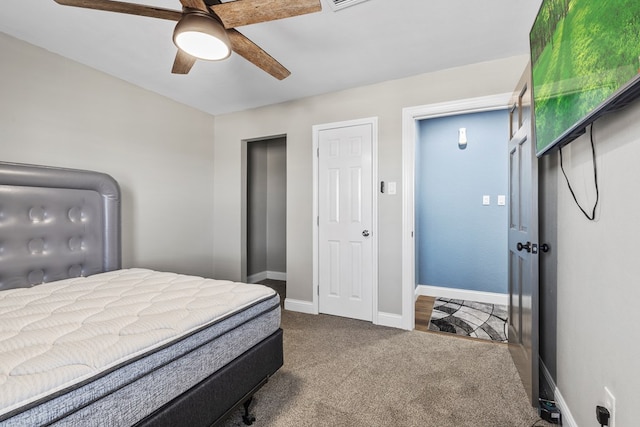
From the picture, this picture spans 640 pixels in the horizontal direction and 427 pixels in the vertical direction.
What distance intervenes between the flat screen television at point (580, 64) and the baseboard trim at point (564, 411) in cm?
137

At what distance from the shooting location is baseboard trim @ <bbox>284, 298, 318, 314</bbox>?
11.2ft

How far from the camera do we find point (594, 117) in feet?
3.46

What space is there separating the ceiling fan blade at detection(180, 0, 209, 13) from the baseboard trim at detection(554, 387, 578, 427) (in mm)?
2739

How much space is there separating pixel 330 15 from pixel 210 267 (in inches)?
131

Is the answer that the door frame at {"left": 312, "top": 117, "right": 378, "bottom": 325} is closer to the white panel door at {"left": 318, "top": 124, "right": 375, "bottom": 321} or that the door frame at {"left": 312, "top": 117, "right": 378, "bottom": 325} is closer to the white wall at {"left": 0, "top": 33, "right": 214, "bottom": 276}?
the white panel door at {"left": 318, "top": 124, "right": 375, "bottom": 321}

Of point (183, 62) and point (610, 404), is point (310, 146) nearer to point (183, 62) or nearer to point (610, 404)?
point (183, 62)

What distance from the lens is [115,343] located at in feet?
3.54

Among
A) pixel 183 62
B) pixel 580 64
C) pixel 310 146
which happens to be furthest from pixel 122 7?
pixel 310 146

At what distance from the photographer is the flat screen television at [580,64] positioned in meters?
0.83

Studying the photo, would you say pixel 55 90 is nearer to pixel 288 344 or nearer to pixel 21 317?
pixel 21 317

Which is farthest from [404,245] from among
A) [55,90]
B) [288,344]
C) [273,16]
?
[55,90]

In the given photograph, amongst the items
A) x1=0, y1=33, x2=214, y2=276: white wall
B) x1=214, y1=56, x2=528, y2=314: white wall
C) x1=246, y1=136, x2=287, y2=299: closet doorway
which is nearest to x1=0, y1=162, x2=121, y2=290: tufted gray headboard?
x1=0, y1=33, x2=214, y2=276: white wall

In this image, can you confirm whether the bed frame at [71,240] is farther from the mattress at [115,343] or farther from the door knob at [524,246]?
the door knob at [524,246]

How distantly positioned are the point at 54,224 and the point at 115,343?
1807 millimetres
